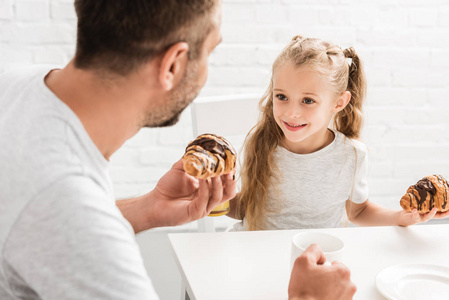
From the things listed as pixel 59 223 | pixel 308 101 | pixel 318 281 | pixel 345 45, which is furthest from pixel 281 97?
pixel 345 45

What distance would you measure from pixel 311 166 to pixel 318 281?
28.2 inches

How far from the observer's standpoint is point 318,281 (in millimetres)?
774

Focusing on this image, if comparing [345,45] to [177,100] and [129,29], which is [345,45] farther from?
[129,29]

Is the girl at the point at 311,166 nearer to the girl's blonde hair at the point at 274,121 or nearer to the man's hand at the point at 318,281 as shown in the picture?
the girl's blonde hair at the point at 274,121

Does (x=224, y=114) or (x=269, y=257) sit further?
(x=224, y=114)

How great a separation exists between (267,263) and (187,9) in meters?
0.49

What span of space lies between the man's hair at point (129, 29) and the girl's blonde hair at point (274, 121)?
0.68 m

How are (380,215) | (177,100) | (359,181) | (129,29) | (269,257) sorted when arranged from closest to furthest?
1. (129,29)
2. (177,100)
3. (269,257)
4. (380,215)
5. (359,181)

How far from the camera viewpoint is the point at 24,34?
2068 mm

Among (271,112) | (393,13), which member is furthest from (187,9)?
(393,13)

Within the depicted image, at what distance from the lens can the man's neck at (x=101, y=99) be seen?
2.33ft

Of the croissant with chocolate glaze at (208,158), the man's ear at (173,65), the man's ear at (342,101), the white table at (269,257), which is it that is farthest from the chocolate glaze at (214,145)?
the man's ear at (342,101)

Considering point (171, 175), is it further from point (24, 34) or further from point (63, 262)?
point (24, 34)

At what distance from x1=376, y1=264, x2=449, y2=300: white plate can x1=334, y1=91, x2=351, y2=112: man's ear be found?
0.63 meters
